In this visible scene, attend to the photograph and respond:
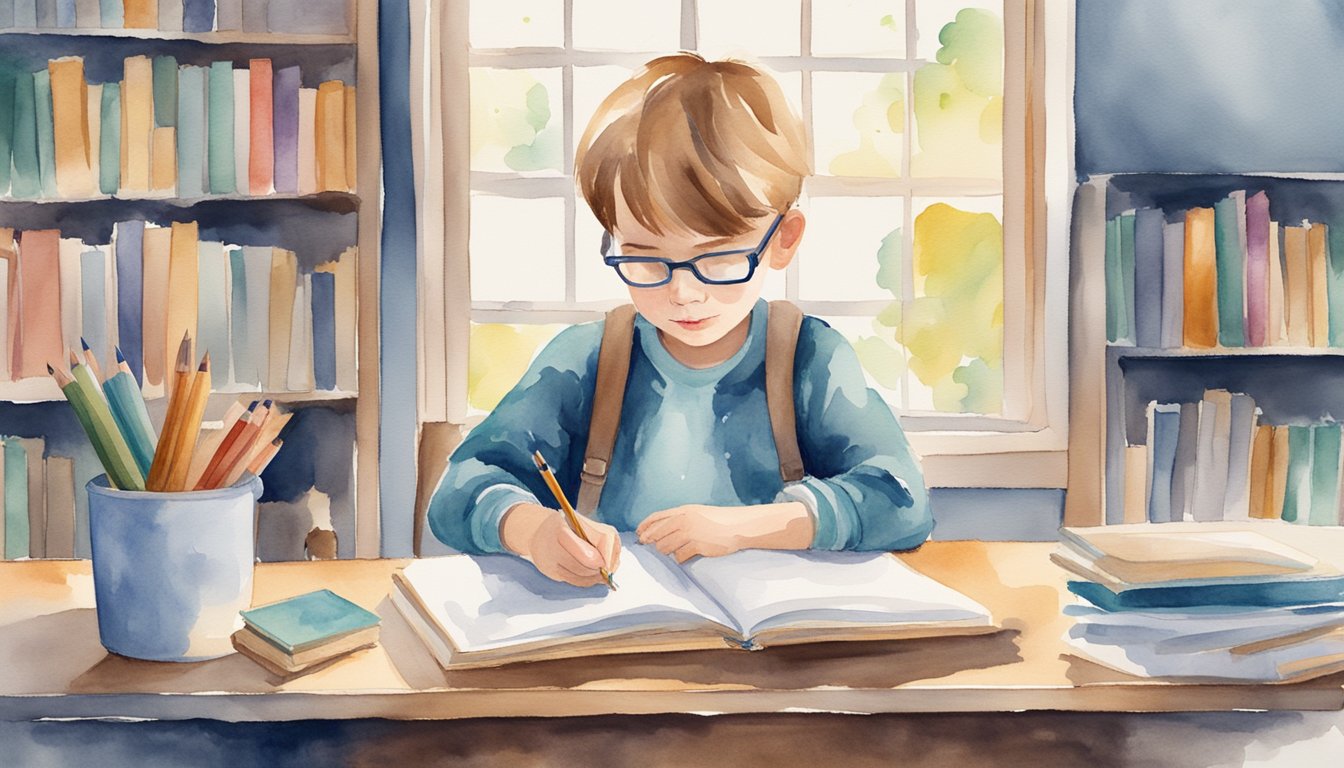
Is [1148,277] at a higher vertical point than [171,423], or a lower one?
higher

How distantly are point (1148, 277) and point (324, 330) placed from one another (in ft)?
6.24

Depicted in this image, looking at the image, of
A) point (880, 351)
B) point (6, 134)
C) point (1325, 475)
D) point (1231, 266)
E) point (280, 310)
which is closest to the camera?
point (6, 134)

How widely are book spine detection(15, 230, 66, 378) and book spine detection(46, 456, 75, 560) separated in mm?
264

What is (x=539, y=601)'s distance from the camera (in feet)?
3.09

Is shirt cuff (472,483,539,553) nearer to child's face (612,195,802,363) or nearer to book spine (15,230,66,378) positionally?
child's face (612,195,802,363)

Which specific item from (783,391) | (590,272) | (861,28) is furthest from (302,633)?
(861,28)

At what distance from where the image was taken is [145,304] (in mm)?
2436

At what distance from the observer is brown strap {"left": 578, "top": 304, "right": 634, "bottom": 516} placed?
147 cm

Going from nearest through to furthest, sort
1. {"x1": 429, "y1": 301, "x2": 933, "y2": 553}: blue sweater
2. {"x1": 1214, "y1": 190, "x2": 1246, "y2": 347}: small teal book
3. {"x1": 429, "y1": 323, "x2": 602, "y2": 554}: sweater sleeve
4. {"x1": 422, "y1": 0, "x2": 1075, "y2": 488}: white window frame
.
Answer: {"x1": 429, "y1": 323, "x2": 602, "y2": 554}: sweater sleeve
{"x1": 429, "y1": 301, "x2": 933, "y2": 553}: blue sweater
{"x1": 1214, "y1": 190, "x2": 1246, "y2": 347}: small teal book
{"x1": 422, "y1": 0, "x2": 1075, "y2": 488}: white window frame

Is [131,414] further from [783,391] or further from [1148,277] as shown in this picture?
[1148,277]

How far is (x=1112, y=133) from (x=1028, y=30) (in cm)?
33

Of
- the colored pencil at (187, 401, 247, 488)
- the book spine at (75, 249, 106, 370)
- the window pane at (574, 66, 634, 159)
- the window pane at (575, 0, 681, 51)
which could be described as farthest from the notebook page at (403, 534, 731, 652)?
the window pane at (575, 0, 681, 51)

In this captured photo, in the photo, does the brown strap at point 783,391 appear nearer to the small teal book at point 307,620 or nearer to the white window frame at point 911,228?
the small teal book at point 307,620

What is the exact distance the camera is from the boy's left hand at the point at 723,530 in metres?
1.10
